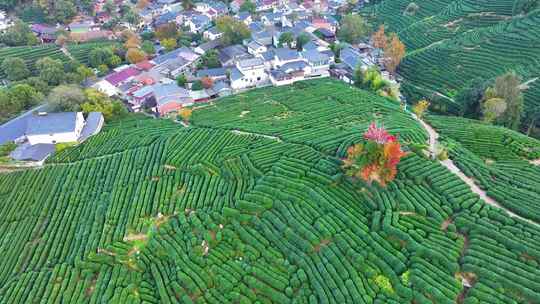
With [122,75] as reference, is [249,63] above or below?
above

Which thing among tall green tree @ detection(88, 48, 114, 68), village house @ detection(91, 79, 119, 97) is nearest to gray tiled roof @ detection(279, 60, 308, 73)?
village house @ detection(91, 79, 119, 97)

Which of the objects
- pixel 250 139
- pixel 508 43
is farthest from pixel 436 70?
pixel 250 139

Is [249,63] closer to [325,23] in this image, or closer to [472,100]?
[325,23]

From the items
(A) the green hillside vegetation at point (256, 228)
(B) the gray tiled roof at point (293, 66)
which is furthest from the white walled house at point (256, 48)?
(A) the green hillside vegetation at point (256, 228)

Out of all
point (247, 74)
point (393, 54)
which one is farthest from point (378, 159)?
point (393, 54)

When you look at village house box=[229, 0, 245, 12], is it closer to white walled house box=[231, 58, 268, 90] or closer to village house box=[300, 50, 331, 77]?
white walled house box=[231, 58, 268, 90]

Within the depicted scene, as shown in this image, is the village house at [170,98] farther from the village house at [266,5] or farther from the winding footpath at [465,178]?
the village house at [266,5]
